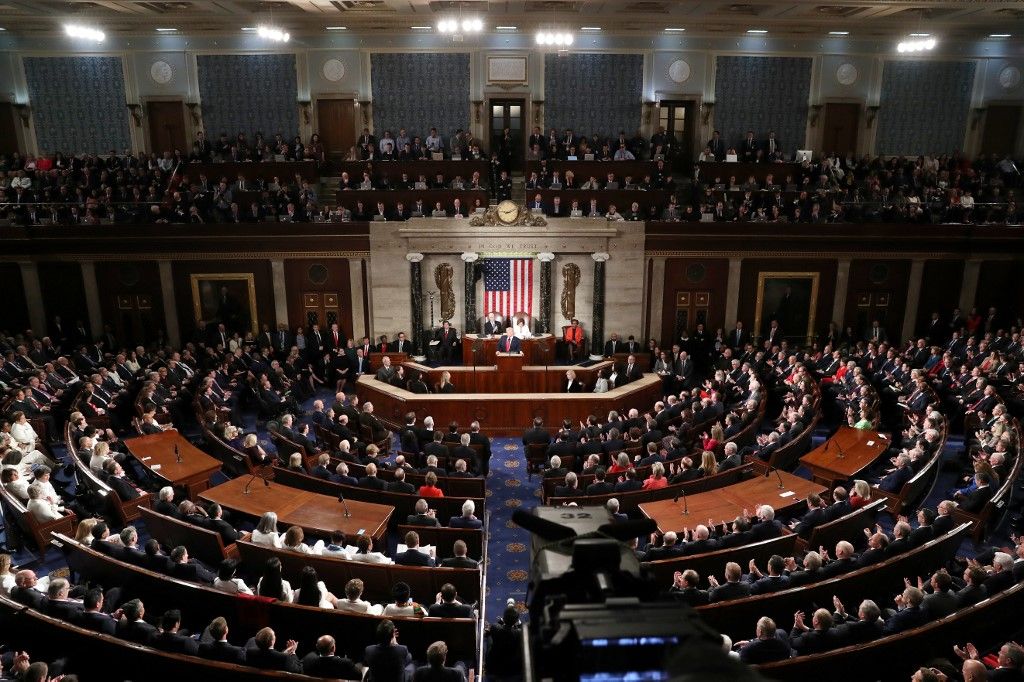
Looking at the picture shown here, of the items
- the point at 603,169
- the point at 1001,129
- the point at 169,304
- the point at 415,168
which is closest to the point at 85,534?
the point at 169,304

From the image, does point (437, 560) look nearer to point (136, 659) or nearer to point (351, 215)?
point (136, 659)

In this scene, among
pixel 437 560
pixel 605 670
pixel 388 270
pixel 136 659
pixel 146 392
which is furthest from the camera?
pixel 388 270

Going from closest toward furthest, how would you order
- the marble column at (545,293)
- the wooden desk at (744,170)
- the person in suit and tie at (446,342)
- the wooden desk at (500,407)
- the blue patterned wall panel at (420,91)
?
the wooden desk at (500,407)
the person in suit and tie at (446,342)
the marble column at (545,293)
the wooden desk at (744,170)
the blue patterned wall panel at (420,91)

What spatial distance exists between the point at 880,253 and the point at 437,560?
15531mm

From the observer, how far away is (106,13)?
763 inches

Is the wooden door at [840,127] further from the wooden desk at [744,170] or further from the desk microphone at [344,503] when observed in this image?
the desk microphone at [344,503]

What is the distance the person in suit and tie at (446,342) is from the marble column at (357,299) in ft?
7.48

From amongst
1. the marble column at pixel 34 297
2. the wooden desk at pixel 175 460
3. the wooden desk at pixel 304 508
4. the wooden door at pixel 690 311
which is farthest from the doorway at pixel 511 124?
the wooden desk at pixel 304 508

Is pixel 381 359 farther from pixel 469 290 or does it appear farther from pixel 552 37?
pixel 552 37

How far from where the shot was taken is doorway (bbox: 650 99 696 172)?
22344mm

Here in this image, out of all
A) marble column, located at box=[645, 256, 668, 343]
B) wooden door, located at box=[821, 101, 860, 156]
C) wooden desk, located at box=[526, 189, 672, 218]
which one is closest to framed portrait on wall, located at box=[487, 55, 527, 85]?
wooden desk, located at box=[526, 189, 672, 218]

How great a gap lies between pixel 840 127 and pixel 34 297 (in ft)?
77.5

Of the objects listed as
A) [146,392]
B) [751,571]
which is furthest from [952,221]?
[146,392]

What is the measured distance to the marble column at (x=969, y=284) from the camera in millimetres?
19078
